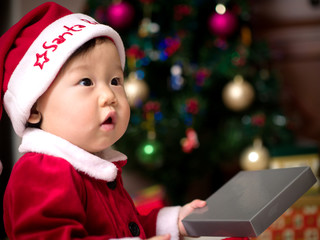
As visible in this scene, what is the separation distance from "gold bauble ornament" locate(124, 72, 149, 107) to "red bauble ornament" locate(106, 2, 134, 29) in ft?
0.69

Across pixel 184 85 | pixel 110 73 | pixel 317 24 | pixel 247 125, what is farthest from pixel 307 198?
pixel 110 73

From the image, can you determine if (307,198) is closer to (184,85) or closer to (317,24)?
(184,85)

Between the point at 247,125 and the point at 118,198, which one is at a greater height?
the point at 118,198

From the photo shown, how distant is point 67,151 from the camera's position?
2.06 feet

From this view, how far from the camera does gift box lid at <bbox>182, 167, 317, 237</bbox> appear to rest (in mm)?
605

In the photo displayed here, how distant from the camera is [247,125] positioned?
176 cm

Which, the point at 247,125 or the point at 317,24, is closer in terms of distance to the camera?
the point at 247,125

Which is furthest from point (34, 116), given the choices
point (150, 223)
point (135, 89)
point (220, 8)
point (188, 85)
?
point (220, 8)

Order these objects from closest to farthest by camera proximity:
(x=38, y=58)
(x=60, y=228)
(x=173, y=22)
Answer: (x=60, y=228) < (x=38, y=58) < (x=173, y=22)

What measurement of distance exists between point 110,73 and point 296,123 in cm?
161

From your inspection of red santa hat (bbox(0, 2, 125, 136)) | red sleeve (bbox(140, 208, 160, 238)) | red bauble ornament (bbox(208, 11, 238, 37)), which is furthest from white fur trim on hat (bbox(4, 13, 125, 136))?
red bauble ornament (bbox(208, 11, 238, 37))

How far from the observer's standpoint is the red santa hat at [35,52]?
637 mm

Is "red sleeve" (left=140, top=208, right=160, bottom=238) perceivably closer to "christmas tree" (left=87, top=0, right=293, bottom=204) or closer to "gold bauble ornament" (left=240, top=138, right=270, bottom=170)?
"christmas tree" (left=87, top=0, right=293, bottom=204)

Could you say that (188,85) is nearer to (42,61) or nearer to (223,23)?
(223,23)
